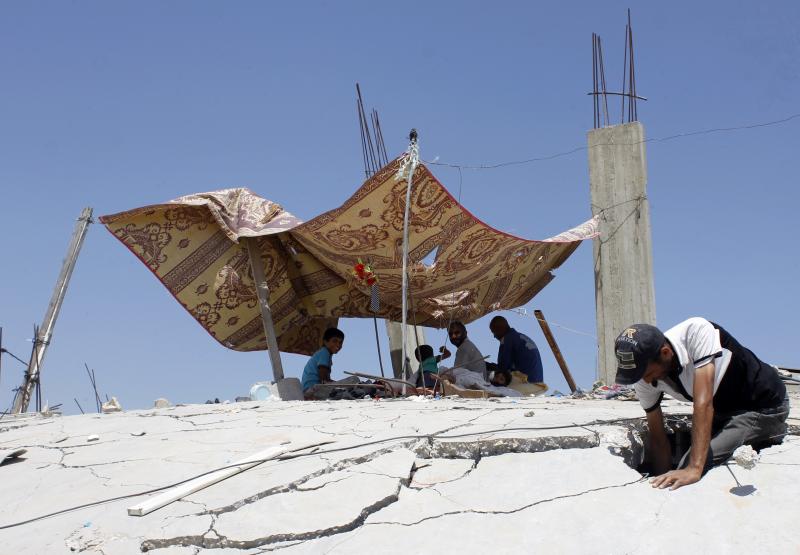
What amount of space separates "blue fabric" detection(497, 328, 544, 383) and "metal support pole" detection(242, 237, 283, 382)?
86.5 inches

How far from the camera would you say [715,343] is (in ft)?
10.3

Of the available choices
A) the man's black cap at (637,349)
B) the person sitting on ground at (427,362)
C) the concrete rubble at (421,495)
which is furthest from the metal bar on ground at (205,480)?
the person sitting on ground at (427,362)

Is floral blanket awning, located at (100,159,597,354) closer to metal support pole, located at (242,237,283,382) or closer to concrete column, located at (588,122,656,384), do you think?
metal support pole, located at (242,237,283,382)

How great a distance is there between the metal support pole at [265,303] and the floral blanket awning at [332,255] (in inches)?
4.9

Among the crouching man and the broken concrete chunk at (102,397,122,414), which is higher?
the crouching man

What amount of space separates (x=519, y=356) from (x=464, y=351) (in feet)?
1.76

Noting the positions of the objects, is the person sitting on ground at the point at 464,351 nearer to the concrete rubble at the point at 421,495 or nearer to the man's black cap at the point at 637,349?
the concrete rubble at the point at 421,495

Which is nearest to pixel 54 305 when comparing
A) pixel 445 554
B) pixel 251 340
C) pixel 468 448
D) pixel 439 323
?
pixel 251 340

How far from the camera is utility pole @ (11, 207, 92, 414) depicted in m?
Result: 8.99

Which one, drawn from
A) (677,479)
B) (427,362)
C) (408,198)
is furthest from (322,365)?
(677,479)

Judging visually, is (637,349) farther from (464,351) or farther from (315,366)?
(464,351)

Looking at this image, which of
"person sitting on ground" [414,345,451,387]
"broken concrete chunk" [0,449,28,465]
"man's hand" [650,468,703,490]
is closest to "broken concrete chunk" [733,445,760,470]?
Answer: "man's hand" [650,468,703,490]

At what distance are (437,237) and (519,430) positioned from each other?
4030mm

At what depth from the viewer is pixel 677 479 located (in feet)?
9.08
